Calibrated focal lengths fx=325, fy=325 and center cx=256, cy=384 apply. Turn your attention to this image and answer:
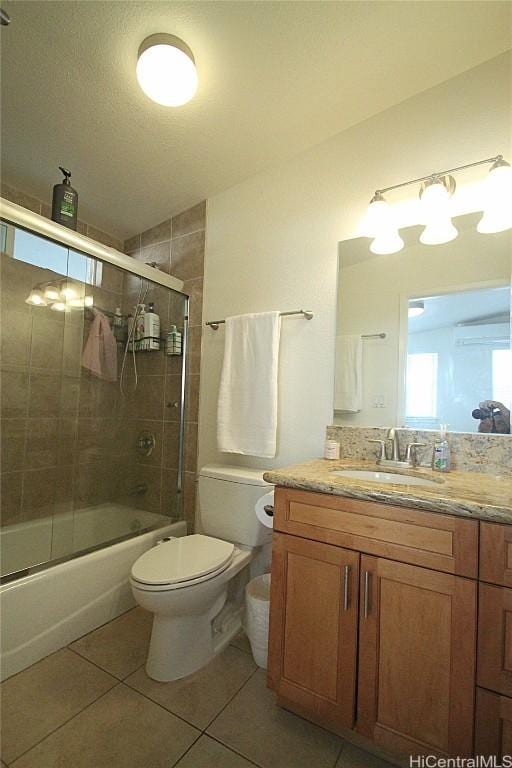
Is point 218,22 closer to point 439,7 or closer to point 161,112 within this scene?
point 161,112

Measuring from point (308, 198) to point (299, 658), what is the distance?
1.96 m

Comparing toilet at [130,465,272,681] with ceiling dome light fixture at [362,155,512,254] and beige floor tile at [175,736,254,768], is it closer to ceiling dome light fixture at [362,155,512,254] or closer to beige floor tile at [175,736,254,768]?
beige floor tile at [175,736,254,768]

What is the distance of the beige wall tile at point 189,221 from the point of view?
211 cm

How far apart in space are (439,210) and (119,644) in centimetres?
227

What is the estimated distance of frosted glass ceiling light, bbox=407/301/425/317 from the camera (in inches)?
55.5

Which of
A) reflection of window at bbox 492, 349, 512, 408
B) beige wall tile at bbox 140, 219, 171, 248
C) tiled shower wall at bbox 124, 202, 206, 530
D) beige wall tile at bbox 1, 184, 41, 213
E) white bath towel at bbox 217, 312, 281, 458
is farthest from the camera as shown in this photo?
beige wall tile at bbox 140, 219, 171, 248

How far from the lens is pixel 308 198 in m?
1.69

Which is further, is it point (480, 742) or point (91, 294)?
point (91, 294)

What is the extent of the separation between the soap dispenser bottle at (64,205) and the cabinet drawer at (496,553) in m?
2.11

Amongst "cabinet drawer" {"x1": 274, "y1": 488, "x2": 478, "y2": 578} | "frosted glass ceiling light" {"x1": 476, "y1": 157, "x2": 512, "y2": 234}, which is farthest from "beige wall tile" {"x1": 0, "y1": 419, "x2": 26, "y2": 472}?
"frosted glass ceiling light" {"x1": 476, "y1": 157, "x2": 512, "y2": 234}

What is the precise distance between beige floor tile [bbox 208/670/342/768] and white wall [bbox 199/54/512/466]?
925 mm

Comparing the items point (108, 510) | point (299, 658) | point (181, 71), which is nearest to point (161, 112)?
point (181, 71)

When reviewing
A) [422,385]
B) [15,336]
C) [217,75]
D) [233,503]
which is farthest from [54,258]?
[422,385]

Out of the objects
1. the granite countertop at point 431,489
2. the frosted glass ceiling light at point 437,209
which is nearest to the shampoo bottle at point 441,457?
the granite countertop at point 431,489
